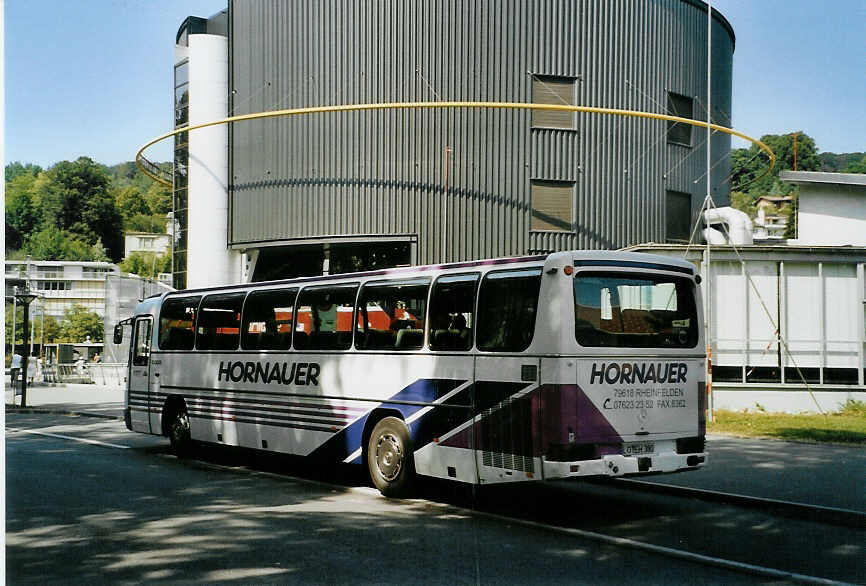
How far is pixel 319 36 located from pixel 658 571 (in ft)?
92.6

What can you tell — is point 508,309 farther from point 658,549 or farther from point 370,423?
point 658,549

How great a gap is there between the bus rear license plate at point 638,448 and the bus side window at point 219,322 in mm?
7386

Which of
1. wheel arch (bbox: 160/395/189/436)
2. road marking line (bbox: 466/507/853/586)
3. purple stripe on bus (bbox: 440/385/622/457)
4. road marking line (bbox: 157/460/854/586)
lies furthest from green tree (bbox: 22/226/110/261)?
road marking line (bbox: 466/507/853/586)

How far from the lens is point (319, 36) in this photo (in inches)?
1291

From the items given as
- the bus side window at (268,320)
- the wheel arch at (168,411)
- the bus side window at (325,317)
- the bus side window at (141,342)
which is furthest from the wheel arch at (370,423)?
the bus side window at (141,342)

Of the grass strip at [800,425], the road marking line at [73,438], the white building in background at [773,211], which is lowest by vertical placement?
the road marking line at [73,438]

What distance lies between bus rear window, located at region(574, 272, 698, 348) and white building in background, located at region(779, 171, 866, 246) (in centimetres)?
2377

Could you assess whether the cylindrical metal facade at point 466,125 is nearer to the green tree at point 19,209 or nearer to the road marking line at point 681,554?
the road marking line at point 681,554

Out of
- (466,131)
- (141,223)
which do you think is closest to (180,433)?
(141,223)

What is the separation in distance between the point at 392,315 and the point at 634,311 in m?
3.30

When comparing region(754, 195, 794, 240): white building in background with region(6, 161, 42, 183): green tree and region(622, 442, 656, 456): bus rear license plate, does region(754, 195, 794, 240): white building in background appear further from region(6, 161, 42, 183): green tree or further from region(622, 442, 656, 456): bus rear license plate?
region(6, 161, 42, 183): green tree

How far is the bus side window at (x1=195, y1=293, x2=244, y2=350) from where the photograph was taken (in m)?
15.3

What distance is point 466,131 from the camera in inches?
1252

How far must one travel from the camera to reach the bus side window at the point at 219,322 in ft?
50.3
